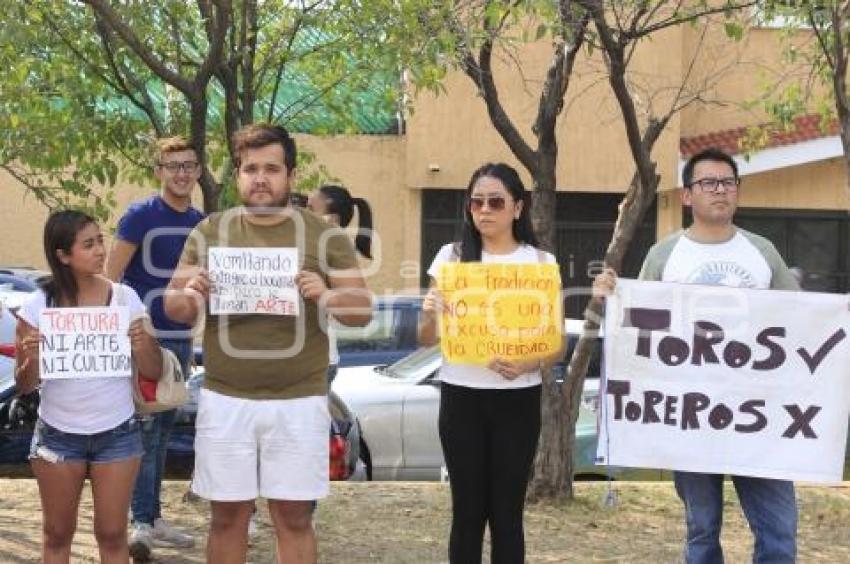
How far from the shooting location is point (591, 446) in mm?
9812

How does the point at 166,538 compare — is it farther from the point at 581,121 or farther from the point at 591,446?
the point at 581,121

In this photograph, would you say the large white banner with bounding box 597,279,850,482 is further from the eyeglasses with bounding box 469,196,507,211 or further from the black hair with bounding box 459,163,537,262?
the eyeglasses with bounding box 469,196,507,211

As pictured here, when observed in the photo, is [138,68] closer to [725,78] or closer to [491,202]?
[491,202]

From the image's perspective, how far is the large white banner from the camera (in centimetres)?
539

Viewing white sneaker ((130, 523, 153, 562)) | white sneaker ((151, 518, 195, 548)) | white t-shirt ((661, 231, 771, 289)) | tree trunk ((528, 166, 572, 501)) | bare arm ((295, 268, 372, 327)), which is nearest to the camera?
bare arm ((295, 268, 372, 327))

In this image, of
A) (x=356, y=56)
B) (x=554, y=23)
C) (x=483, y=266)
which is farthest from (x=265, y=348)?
(x=356, y=56)

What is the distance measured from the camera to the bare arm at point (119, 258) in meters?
6.14

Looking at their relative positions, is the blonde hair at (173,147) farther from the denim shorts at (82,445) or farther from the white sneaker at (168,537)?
the white sneaker at (168,537)

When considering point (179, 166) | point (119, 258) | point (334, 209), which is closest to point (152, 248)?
point (119, 258)

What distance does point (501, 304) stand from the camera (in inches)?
215

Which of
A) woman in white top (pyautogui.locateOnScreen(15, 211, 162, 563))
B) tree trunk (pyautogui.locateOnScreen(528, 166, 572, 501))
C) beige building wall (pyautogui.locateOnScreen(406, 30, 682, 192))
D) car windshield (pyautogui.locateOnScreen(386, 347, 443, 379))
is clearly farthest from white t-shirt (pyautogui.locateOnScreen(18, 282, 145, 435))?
beige building wall (pyautogui.locateOnScreen(406, 30, 682, 192))

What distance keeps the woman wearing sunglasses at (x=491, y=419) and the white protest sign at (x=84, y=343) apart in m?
1.23

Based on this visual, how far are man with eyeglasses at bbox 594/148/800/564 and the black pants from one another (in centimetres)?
64

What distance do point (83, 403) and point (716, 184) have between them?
102 inches
